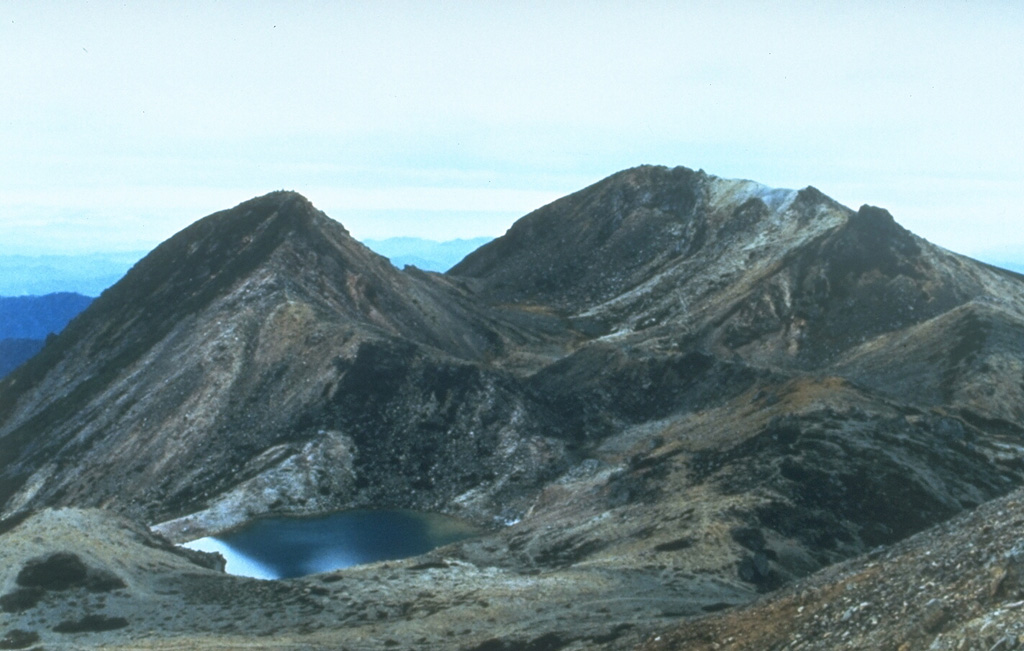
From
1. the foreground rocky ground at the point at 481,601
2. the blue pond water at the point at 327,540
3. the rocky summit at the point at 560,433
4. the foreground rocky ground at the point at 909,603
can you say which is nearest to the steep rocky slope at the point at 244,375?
the rocky summit at the point at 560,433

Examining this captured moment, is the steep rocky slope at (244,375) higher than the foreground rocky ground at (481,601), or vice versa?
the steep rocky slope at (244,375)

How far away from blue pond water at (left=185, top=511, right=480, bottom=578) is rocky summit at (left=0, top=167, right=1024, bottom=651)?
2443 mm

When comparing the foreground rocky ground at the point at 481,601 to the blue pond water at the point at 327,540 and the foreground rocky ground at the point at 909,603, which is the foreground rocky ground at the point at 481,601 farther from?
the blue pond water at the point at 327,540

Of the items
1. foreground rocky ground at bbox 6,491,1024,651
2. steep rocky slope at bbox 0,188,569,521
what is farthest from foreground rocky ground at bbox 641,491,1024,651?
steep rocky slope at bbox 0,188,569,521

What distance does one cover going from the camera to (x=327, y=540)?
83.1 metres

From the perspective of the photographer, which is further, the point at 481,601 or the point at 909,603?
the point at 481,601

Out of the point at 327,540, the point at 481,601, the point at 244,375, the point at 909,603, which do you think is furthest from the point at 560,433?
Answer: the point at 909,603

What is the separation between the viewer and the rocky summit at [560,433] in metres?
51.8

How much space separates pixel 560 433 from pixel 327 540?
86.9 ft

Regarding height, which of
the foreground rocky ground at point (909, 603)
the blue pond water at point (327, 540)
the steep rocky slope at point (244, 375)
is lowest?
the foreground rocky ground at point (909, 603)

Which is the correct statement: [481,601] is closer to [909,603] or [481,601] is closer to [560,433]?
[909,603]

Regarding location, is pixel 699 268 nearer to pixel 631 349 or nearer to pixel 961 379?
pixel 631 349

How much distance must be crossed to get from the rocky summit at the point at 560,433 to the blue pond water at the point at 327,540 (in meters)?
2.44

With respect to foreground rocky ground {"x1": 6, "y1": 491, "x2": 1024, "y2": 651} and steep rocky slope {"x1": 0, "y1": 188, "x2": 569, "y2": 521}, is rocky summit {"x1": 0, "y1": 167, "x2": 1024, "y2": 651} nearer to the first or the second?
foreground rocky ground {"x1": 6, "y1": 491, "x2": 1024, "y2": 651}
